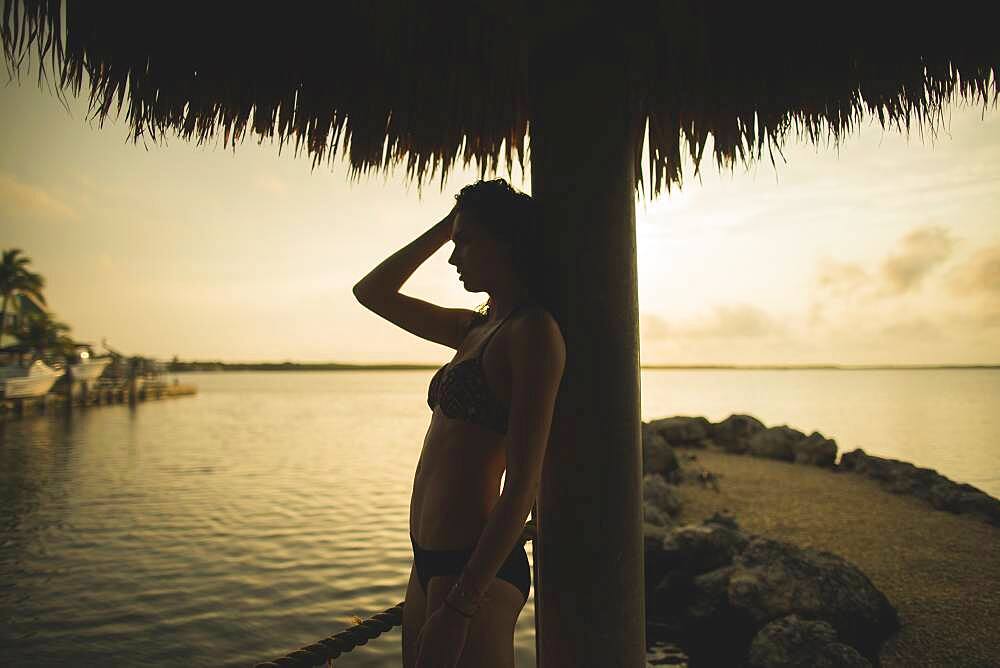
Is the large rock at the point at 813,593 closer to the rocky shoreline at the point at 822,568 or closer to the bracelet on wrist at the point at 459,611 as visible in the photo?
the rocky shoreline at the point at 822,568

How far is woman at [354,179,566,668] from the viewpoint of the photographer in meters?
1.41

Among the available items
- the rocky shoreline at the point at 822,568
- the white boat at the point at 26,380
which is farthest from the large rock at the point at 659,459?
the white boat at the point at 26,380

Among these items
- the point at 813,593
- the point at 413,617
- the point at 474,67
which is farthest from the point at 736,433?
the point at 413,617

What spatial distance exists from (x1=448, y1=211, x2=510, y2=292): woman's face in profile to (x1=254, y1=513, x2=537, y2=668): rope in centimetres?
68

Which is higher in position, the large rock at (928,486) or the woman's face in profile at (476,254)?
the woman's face in profile at (476,254)

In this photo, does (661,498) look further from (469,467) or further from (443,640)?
(443,640)

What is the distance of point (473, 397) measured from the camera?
158 cm

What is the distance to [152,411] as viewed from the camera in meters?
42.3

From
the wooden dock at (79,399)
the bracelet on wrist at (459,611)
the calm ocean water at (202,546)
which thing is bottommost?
the calm ocean water at (202,546)

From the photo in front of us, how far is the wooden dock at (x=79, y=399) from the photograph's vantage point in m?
32.6

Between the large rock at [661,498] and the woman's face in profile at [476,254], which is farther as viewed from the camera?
the large rock at [661,498]

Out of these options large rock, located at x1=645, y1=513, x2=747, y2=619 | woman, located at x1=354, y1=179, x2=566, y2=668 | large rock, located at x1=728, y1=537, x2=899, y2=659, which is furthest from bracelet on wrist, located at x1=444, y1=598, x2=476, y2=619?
large rock, located at x1=645, y1=513, x2=747, y2=619

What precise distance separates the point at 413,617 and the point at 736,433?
1566 centimetres

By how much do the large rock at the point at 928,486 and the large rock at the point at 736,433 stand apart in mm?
2729
